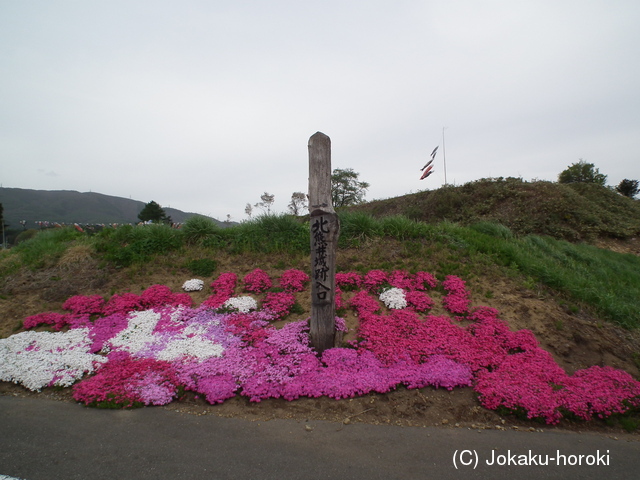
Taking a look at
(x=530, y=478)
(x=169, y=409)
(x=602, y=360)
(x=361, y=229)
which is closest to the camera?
(x=530, y=478)

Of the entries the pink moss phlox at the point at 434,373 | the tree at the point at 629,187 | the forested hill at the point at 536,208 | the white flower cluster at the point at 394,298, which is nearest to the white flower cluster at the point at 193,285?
the white flower cluster at the point at 394,298

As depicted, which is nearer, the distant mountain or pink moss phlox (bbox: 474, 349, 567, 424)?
pink moss phlox (bbox: 474, 349, 567, 424)

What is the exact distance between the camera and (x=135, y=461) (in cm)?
298

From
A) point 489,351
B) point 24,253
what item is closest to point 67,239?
point 24,253

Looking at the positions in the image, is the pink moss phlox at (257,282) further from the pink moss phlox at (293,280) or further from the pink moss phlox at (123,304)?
the pink moss phlox at (123,304)

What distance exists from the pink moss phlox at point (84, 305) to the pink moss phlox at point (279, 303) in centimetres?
353

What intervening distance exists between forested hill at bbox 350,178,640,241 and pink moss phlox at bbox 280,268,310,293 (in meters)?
8.93

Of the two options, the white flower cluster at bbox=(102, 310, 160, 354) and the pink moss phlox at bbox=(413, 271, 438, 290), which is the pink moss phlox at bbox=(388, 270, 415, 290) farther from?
the white flower cluster at bbox=(102, 310, 160, 354)

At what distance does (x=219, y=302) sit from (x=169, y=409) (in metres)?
3.00

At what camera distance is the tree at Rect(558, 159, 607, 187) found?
23594 mm

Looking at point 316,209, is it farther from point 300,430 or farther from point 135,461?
point 135,461

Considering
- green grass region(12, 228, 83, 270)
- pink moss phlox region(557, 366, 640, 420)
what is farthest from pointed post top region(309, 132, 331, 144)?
green grass region(12, 228, 83, 270)

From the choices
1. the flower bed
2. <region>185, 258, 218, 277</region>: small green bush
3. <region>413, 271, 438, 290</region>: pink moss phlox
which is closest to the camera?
the flower bed

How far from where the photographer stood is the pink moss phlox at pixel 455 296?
244 inches
